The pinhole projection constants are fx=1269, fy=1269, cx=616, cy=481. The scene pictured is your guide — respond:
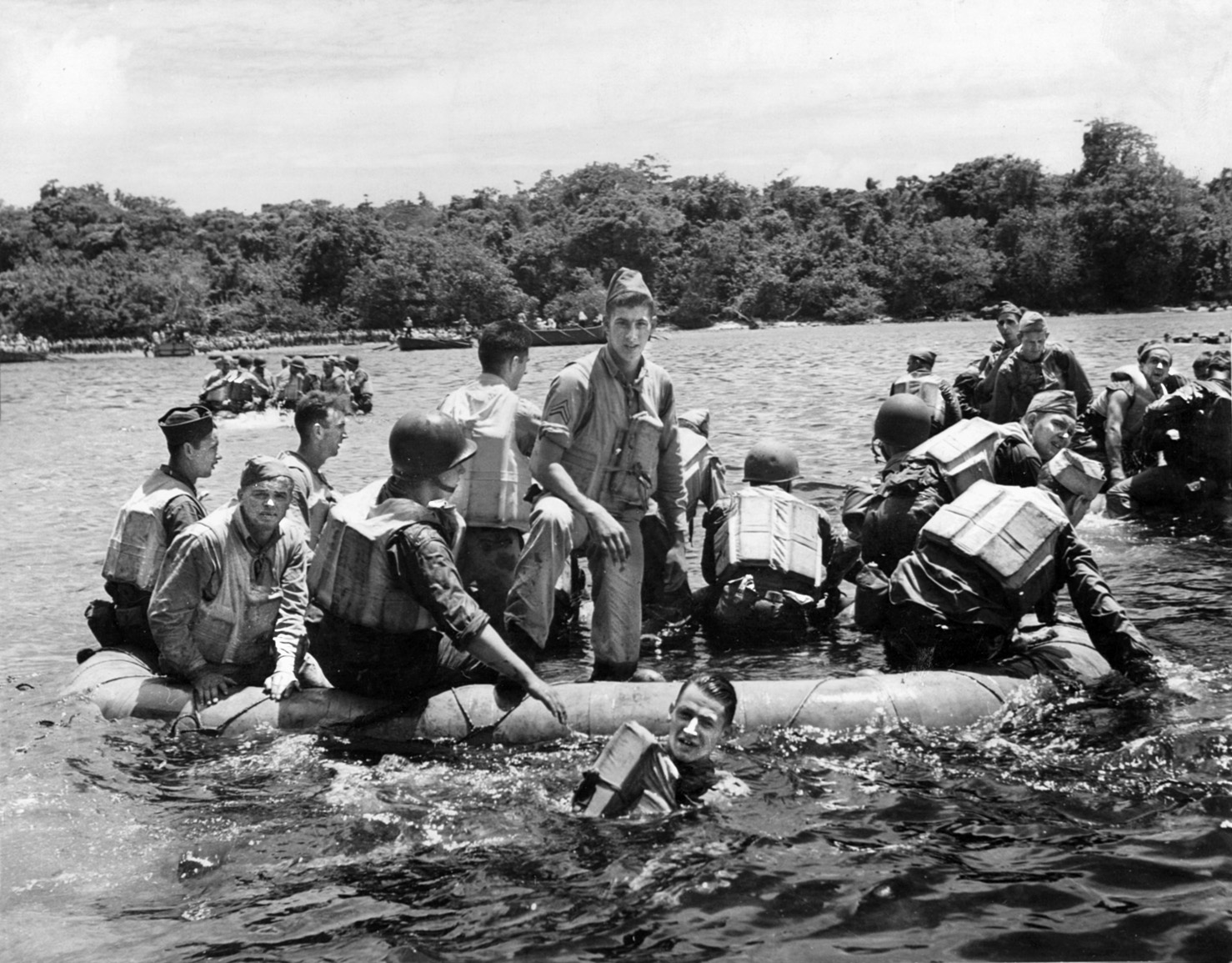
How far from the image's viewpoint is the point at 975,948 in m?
4.47

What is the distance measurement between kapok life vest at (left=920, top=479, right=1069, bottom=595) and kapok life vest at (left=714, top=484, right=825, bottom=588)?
162 centimetres

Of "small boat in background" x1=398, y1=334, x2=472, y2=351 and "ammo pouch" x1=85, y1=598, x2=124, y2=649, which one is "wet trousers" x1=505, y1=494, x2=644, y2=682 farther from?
"small boat in background" x1=398, y1=334, x2=472, y2=351

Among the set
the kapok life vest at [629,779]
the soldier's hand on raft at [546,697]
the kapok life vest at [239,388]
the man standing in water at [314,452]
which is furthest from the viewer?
the kapok life vest at [239,388]

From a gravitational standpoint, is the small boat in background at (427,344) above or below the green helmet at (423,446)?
above

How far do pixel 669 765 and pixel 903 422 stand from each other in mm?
3566

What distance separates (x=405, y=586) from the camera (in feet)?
20.0

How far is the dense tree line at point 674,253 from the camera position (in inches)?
2761

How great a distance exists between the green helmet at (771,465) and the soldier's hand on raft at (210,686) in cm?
401

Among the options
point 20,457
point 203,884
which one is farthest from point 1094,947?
point 20,457

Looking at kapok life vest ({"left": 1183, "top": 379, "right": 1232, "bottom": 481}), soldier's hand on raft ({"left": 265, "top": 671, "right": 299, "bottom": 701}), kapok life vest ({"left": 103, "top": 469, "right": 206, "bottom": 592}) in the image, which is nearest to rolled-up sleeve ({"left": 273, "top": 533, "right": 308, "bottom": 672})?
soldier's hand on raft ({"left": 265, "top": 671, "right": 299, "bottom": 701})

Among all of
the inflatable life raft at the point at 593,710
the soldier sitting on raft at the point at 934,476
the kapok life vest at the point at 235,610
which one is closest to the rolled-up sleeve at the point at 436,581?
the inflatable life raft at the point at 593,710

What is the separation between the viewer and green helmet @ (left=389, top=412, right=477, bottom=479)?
6137 millimetres

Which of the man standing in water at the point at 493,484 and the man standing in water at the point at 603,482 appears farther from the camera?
the man standing in water at the point at 493,484

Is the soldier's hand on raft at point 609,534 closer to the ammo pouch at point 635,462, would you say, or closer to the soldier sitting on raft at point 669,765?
the ammo pouch at point 635,462
